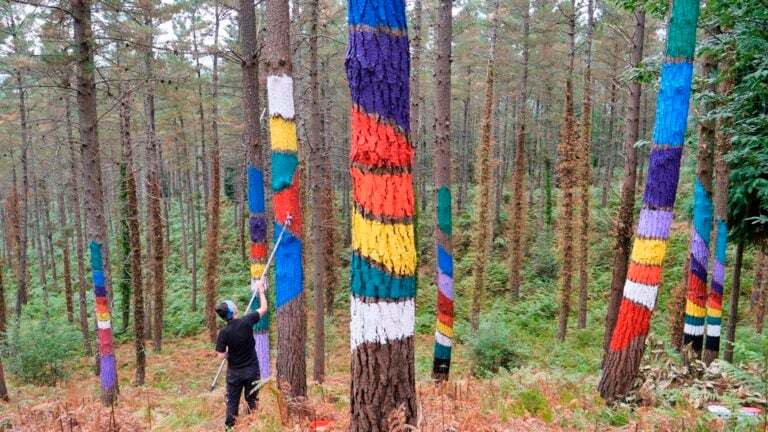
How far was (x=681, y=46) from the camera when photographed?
5129mm

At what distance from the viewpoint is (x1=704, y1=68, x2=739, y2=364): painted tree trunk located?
7930 mm

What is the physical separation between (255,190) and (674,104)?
5.73 meters

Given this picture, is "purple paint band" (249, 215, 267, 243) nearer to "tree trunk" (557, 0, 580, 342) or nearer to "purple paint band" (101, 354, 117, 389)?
"purple paint band" (101, 354, 117, 389)

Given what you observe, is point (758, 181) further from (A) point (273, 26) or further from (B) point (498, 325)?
(A) point (273, 26)

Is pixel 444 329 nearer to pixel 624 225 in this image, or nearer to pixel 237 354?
pixel 237 354

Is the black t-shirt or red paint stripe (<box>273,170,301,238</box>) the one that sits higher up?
red paint stripe (<box>273,170,301,238</box>)

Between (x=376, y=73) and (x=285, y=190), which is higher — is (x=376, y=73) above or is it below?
above

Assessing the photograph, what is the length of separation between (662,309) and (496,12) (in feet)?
45.2

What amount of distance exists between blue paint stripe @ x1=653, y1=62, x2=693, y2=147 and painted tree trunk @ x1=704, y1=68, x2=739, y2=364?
3.04m

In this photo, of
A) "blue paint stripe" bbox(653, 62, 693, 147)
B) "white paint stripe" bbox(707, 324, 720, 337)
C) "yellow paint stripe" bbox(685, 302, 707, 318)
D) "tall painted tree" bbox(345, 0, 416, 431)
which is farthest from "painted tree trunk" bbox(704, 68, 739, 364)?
"tall painted tree" bbox(345, 0, 416, 431)

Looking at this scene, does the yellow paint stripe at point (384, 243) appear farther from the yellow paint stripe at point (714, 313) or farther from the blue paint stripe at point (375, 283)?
the yellow paint stripe at point (714, 313)

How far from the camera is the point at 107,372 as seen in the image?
30.0 ft

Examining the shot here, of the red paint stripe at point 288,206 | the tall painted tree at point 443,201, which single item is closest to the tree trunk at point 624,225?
the tall painted tree at point 443,201

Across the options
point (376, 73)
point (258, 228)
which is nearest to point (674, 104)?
point (376, 73)
